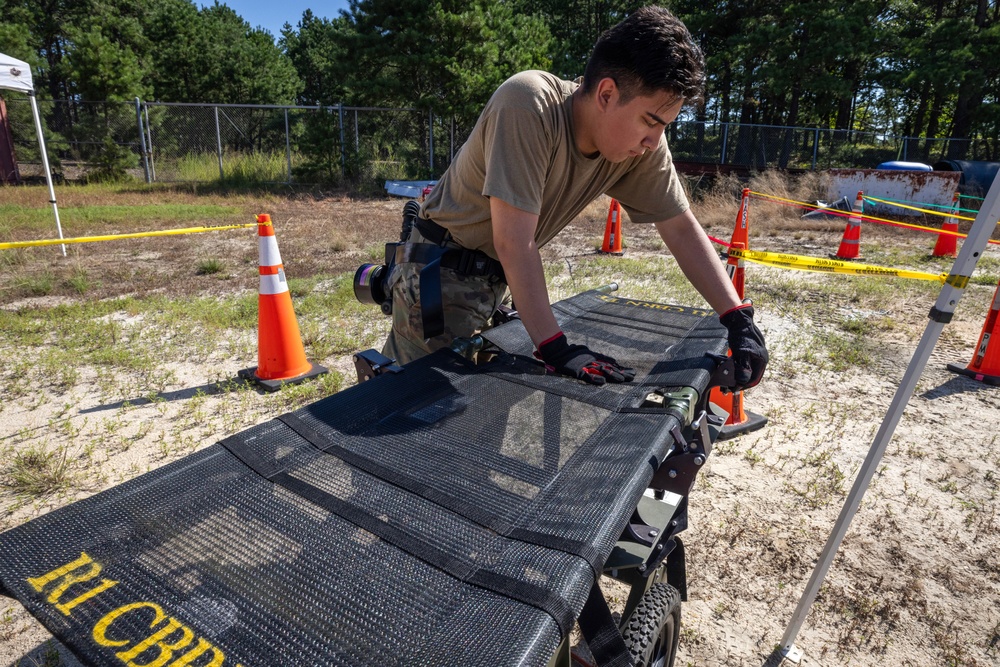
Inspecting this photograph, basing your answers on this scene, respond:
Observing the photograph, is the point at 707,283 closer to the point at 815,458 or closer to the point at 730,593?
the point at 730,593

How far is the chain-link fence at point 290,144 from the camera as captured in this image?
51.8 ft

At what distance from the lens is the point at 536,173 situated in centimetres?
168

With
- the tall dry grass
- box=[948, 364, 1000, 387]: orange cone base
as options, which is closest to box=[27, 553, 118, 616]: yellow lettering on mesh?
box=[948, 364, 1000, 387]: orange cone base

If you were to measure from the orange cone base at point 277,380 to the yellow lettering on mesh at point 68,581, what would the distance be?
274cm

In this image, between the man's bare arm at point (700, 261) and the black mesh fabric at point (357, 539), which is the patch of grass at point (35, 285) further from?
the man's bare arm at point (700, 261)

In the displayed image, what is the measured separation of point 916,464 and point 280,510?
3.19m

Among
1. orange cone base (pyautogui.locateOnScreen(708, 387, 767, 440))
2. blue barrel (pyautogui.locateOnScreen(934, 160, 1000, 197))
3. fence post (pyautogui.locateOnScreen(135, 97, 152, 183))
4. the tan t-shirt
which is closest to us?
the tan t-shirt

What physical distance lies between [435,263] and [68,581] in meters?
1.40

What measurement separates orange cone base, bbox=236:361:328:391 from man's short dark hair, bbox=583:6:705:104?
9.38 ft

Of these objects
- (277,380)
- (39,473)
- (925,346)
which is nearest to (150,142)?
(277,380)

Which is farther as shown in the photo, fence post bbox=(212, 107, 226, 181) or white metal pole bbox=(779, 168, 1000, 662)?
fence post bbox=(212, 107, 226, 181)

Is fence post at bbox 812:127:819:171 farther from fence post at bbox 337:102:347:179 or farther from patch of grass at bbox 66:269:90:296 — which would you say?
patch of grass at bbox 66:269:90:296

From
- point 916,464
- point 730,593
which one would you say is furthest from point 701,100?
point 916,464

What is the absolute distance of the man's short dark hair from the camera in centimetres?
152
